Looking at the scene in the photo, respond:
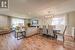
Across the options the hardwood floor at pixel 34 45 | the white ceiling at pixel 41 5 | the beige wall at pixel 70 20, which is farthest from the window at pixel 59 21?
the hardwood floor at pixel 34 45

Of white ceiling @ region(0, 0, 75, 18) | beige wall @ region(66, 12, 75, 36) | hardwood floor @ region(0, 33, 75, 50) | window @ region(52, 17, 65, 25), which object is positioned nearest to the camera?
hardwood floor @ region(0, 33, 75, 50)

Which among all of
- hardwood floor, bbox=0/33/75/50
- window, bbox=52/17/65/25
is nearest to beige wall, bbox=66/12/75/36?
window, bbox=52/17/65/25

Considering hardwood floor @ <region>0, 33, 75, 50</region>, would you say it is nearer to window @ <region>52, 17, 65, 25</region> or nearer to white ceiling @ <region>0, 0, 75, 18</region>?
white ceiling @ <region>0, 0, 75, 18</region>

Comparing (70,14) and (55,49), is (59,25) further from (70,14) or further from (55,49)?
(55,49)

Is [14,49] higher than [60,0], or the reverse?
[60,0]

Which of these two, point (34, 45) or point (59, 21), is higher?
point (59, 21)

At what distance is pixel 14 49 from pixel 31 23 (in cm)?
1220

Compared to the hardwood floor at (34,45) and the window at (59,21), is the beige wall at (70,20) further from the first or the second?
the hardwood floor at (34,45)

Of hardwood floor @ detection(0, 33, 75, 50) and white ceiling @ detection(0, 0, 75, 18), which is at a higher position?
white ceiling @ detection(0, 0, 75, 18)

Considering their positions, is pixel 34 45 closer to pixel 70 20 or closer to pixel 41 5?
pixel 41 5

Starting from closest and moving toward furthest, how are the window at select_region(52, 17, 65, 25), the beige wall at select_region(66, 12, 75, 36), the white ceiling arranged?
the white ceiling
the beige wall at select_region(66, 12, 75, 36)
the window at select_region(52, 17, 65, 25)

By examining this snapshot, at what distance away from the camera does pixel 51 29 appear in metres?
5.87

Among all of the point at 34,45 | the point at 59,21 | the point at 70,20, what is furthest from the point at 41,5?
the point at 59,21

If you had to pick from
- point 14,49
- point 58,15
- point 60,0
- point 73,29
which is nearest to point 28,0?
point 60,0
